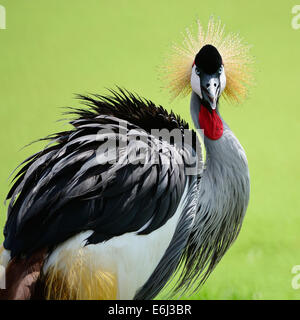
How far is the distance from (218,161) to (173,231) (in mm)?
268

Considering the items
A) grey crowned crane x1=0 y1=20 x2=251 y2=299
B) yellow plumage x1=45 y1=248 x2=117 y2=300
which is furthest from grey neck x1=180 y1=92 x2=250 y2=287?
yellow plumage x1=45 y1=248 x2=117 y2=300

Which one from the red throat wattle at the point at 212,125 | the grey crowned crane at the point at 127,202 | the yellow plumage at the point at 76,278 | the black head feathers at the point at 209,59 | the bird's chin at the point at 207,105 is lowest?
the yellow plumage at the point at 76,278

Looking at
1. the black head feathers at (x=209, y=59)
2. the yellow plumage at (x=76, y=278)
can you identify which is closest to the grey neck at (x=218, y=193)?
the black head feathers at (x=209, y=59)

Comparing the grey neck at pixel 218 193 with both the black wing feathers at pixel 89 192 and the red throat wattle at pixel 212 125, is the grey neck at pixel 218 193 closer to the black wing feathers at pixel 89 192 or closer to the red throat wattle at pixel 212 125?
the red throat wattle at pixel 212 125

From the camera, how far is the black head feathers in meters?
1.75

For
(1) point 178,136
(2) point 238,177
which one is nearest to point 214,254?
(2) point 238,177

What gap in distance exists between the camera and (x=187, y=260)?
1.83m

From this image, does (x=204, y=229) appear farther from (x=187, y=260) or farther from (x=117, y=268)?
(x=117, y=268)

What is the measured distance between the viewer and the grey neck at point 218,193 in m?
1.77

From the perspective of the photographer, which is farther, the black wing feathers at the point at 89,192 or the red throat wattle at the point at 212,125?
the red throat wattle at the point at 212,125

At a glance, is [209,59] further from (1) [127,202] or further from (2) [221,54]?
(1) [127,202]

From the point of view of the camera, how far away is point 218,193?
177cm

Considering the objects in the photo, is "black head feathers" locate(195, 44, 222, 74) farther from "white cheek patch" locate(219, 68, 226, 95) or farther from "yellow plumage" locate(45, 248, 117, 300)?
"yellow plumage" locate(45, 248, 117, 300)

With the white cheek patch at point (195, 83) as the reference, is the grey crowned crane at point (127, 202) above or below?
below
